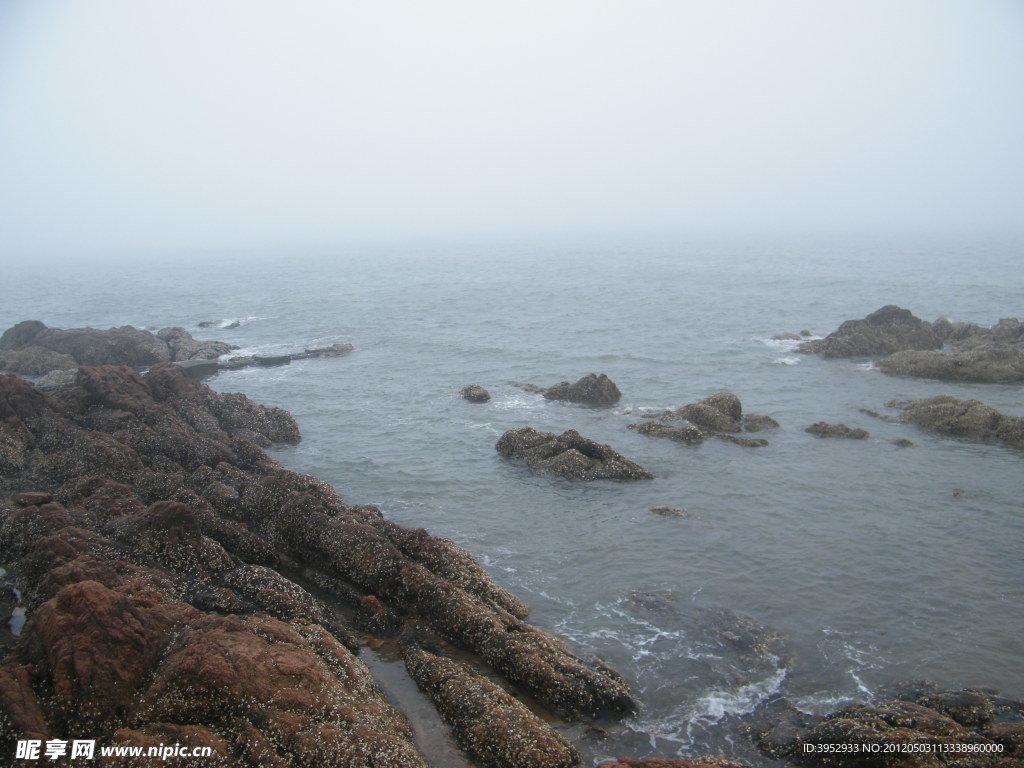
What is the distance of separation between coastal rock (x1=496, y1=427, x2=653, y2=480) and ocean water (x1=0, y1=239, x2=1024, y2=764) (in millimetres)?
679

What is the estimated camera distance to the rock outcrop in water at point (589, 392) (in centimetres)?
4269

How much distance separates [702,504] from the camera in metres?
27.8

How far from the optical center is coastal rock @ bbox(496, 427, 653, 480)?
3059cm

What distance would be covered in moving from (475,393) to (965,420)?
95.1ft

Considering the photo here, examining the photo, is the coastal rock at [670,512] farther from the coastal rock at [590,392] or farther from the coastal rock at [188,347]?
the coastal rock at [188,347]

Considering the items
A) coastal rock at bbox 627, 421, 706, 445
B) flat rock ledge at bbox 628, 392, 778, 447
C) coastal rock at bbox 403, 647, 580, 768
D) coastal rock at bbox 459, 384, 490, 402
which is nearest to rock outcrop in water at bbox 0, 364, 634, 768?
coastal rock at bbox 403, 647, 580, 768

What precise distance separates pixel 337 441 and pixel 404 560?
18.0 meters

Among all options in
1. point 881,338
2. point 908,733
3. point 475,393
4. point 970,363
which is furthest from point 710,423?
point 881,338

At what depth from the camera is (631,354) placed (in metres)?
57.2

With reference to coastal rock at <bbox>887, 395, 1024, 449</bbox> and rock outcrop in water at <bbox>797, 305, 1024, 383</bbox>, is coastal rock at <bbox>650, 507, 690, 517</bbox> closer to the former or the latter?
coastal rock at <bbox>887, 395, 1024, 449</bbox>

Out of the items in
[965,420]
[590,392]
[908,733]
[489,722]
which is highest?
[965,420]

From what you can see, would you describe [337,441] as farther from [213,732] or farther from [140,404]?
[213,732]

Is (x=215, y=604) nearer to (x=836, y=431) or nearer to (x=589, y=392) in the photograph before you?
(x=589, y=392)

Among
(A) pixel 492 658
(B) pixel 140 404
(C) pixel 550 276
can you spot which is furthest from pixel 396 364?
(C) pixel 550 276
